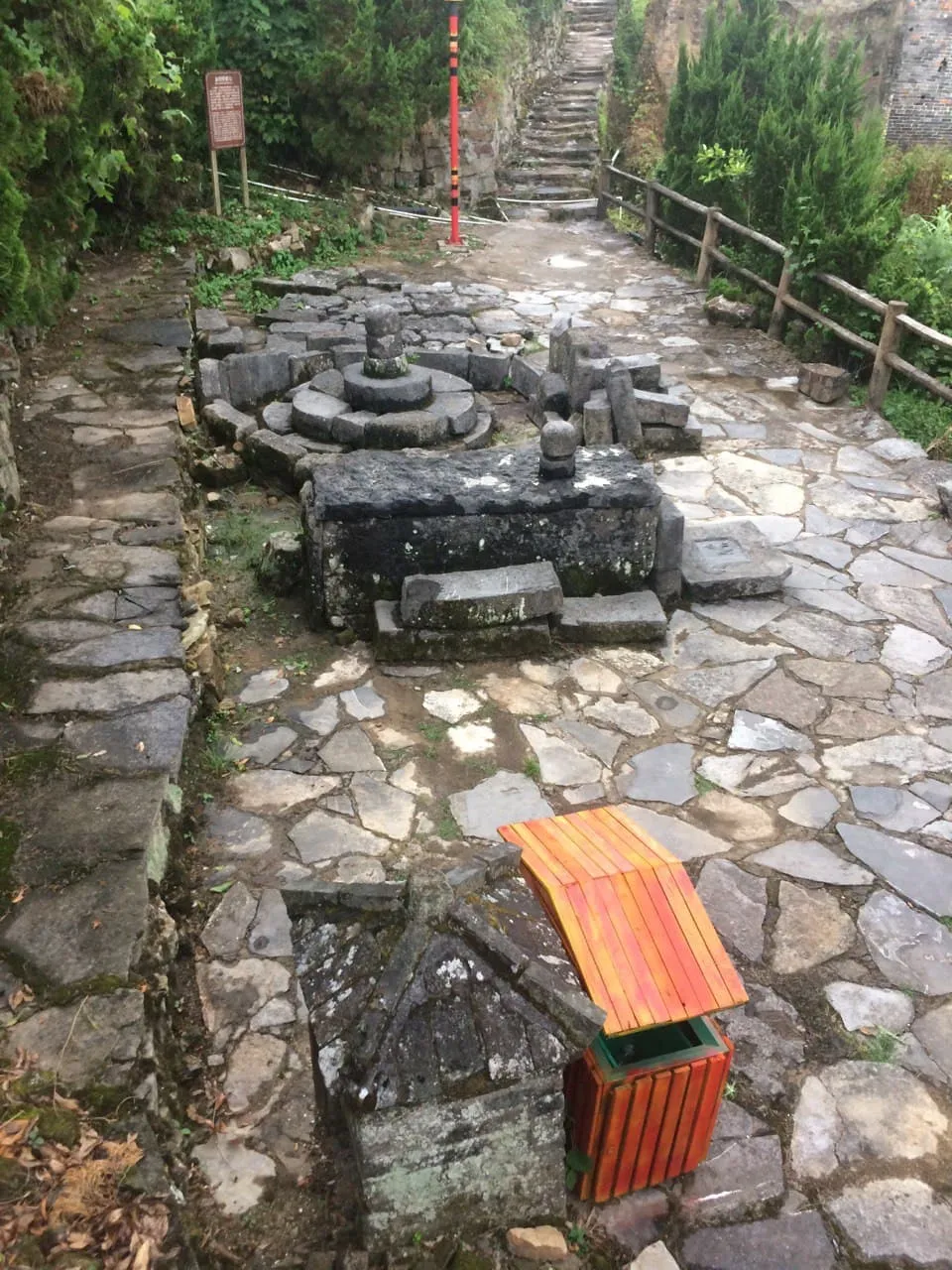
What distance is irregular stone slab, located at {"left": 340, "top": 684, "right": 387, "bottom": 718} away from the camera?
4828 millimetres

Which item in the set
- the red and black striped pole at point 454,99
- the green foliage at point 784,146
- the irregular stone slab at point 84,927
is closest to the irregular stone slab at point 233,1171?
the irregular stone slab at point 84,927

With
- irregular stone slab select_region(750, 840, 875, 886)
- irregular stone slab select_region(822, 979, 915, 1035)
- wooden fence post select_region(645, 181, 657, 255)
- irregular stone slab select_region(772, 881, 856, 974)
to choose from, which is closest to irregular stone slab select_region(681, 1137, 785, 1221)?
irregular stone slab select_region(822, 979, 915, 1035)

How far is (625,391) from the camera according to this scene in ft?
24.3

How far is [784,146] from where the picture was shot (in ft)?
35.7

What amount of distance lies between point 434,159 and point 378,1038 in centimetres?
1533

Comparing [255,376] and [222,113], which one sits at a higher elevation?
[222,113]

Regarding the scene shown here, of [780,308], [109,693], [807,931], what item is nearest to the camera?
[807,931]

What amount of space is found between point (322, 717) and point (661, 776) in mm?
1704

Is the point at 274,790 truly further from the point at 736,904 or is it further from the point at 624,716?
the point at 736,904

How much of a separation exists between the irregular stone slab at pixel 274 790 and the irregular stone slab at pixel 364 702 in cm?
53

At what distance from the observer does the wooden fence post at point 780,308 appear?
1001cm

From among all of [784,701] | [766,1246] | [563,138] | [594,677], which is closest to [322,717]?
[594,677]

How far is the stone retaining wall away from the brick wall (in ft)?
25.3

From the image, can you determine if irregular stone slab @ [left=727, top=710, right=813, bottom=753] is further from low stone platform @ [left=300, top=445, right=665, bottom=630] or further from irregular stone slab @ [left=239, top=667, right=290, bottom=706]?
irregular stone slab @ [left=239, top=667, right=290, bottom=706]
